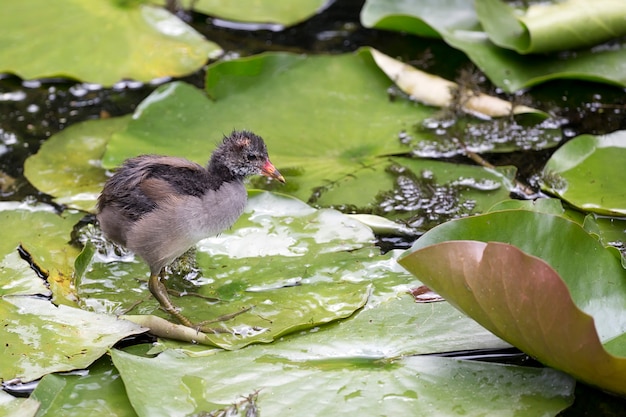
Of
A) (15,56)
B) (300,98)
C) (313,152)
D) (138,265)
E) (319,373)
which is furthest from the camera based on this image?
(15,56)

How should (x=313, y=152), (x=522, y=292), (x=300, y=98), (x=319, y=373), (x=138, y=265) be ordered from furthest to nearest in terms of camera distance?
(x=300, y=98), (x=313, y=152), (x=138, y=265), (x=319, y=373), (x=522, y=292)

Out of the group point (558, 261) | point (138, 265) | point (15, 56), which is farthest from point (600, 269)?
point (15, 56)

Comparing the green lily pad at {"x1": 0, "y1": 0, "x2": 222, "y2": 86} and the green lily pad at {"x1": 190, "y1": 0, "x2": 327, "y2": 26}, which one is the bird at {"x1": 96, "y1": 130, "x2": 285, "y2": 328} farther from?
the green lily pad at {"x1": 190, "y1": 0, "x2": 327, "y2": 26}

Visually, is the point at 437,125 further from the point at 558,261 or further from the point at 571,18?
the point at 558,261

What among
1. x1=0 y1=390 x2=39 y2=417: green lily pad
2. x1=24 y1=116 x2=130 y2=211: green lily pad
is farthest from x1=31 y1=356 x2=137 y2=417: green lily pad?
x1=24 y1=116 x2=130 y2=211: green lily pad

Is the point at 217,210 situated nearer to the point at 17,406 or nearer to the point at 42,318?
the point at 42,318

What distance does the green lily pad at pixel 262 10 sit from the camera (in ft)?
19.8

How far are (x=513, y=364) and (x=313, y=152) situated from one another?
5.98 feet

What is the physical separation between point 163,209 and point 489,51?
256cm

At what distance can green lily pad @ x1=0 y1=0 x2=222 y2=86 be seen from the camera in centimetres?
541

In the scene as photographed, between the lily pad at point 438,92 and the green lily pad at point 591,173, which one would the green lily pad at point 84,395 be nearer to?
the green lily pad at point 591,173

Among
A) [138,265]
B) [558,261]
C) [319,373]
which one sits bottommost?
[138,265]

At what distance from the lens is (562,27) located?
4992mm

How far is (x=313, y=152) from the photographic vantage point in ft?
15.0
